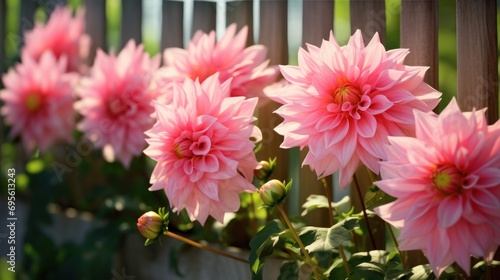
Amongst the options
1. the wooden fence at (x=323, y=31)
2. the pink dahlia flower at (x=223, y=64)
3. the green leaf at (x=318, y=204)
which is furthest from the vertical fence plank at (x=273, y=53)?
the green leaf at (x=318, y=204)

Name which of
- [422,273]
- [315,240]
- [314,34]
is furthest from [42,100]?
[422,273]

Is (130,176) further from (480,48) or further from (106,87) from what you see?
(480,48)

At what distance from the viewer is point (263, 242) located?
1102 millimetres

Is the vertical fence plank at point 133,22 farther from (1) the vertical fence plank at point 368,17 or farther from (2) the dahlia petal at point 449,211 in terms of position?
(2) the dahlia petal at point 449,211

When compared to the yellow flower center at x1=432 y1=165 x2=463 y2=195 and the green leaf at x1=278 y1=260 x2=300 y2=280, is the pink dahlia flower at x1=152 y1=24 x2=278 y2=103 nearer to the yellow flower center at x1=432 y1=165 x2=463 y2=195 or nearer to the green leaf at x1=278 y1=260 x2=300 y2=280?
the green leaf at x1=278 y1=260 x2=300 y2=280

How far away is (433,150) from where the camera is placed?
902mm

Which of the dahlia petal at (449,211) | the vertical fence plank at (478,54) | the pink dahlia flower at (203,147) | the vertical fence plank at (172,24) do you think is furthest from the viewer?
the vertical fence plank at (172,24)

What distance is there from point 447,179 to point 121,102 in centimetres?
120

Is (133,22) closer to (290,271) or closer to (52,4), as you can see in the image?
(52,4)

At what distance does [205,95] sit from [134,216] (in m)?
1.05

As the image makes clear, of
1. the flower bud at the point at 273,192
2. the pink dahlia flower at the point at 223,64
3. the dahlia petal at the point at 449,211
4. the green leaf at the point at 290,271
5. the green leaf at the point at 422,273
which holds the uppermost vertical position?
the pink dahlia flower at the point at 223,64

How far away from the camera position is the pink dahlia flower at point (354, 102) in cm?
103

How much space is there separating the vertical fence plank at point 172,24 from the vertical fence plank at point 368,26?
2.35 ft

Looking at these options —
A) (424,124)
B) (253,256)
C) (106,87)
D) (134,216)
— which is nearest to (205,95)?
(253,256)
